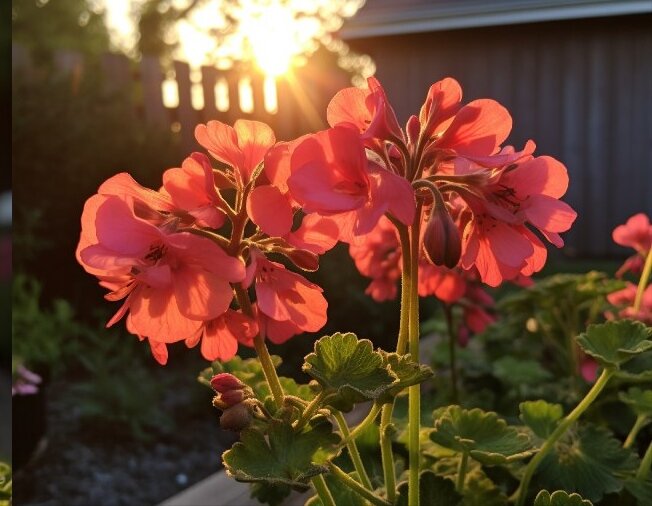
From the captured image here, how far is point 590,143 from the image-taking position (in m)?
7.41

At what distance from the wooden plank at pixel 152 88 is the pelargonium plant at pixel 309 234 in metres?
4.87

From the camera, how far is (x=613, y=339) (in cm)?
104

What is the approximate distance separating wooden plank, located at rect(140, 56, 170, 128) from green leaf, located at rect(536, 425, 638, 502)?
4.58 metres

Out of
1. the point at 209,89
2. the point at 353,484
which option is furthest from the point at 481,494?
the point at 209,89

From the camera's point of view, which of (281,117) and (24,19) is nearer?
(281,117)

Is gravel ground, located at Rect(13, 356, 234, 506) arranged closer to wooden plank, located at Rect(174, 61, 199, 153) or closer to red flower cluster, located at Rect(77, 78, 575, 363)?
red flower cluster, located at Rect(77, 78, 575, 363)

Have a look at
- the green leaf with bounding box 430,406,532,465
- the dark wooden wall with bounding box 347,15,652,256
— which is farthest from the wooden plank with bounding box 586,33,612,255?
the green leaf with bounding box 430,406,532,465

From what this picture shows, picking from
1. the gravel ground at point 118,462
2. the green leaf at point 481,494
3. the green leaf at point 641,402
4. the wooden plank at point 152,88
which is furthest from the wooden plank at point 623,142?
the green leaf at point 481,494

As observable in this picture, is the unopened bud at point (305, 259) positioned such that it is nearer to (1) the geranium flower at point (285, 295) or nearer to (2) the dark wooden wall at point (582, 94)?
(1) the geranium flower at point (285, 295)

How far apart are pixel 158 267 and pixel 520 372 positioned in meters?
1.44

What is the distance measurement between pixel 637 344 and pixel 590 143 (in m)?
6.77

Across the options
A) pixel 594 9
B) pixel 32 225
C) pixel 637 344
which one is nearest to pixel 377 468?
pixel 637 344

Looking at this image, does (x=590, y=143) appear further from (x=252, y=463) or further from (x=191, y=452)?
(x=252, y=463)

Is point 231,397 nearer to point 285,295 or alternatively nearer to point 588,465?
point 285,295
